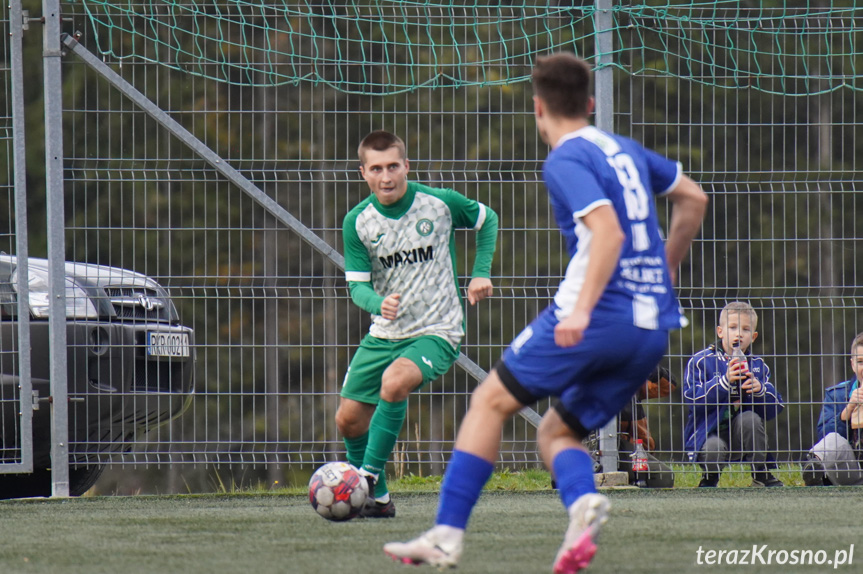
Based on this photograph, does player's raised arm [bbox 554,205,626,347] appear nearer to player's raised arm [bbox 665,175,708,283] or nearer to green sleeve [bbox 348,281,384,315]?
player's raised arm [bbox 665,175,708,283]

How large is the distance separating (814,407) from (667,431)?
2.82 feet

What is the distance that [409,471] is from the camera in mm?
7629

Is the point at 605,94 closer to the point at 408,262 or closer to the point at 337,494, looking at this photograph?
the point at 408,262

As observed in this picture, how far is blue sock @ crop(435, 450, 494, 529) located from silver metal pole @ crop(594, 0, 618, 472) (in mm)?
3318

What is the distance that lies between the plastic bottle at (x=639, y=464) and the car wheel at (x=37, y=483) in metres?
3.02

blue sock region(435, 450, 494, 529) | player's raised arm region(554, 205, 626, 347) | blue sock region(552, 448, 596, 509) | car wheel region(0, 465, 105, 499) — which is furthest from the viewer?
car wheel region(0, 465, 105, 499)

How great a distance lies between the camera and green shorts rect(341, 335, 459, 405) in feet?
17.1

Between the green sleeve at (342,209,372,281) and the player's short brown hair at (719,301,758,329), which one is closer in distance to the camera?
the green sleeve at (342,209,372,281)

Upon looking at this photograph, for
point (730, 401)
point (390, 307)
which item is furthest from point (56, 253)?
point (730, 401)

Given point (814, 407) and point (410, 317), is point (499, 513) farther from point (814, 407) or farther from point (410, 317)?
point (814, 407)

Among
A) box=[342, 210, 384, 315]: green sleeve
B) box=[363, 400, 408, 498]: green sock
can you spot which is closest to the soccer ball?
box=[363, 400, 408, 498]: green sock

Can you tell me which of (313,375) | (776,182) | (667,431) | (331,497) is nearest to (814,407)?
(667,431)

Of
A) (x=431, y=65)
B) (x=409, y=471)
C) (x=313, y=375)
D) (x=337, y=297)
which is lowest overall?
(x=409, y=471)

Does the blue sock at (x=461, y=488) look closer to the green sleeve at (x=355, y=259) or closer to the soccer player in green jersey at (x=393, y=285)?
the soccer player in green jersey at (x=393, y=285)
